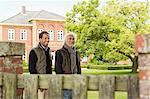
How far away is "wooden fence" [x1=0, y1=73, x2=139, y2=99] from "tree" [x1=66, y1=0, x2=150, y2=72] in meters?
32.8

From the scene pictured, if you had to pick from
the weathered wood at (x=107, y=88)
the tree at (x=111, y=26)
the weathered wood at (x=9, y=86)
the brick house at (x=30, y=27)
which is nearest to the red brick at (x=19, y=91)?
the weathered wood at (x=9, y=86)

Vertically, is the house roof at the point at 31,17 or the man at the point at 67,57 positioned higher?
the house roof at the point at 31,17

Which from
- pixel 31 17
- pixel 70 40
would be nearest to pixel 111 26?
pixel 31 17

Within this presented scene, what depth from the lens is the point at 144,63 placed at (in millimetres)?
3393

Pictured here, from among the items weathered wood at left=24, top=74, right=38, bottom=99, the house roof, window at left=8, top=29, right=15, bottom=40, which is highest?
the house roof

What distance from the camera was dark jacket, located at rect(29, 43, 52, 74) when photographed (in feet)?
19.4

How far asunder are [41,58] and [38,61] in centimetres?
8

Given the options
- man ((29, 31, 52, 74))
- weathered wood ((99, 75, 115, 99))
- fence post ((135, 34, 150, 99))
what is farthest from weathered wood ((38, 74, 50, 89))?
man ((29, 31, 52, 74))

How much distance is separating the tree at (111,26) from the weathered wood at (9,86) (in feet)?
107

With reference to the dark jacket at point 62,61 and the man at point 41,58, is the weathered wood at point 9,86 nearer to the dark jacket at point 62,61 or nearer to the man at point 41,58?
the man at point 41,58

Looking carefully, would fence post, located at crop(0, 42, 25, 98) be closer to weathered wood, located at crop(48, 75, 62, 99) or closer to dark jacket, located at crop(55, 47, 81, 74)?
weathered wood, located at crop(48, 75, 62, 99)

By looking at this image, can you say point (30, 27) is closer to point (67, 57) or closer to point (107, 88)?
point (67, 57)

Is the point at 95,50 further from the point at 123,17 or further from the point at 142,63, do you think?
the point at 142,63

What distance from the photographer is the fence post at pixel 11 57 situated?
4.52 metres
